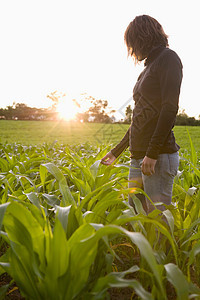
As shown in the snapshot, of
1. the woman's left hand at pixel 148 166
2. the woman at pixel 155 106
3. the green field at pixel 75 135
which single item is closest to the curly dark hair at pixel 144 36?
the woman at pixel 155 106

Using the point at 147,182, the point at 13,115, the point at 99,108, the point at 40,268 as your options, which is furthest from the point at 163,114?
the point at 99,108

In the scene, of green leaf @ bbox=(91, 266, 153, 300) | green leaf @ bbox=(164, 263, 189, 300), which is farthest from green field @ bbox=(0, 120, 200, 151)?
green leaf @ bbox=(164, 263, 189, 300)

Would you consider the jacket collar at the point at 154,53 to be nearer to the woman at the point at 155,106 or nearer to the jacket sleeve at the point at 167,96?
the woman at the point at 155,106

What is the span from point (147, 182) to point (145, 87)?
59cm

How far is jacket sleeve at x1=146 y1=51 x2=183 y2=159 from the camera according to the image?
1.50 meters

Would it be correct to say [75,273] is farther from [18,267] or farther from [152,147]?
[152,147]

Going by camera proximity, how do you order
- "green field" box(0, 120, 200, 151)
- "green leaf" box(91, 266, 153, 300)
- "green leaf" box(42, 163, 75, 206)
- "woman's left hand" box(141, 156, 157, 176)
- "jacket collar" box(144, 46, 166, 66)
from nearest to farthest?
1. "green leaf" box(91, 266, 153, 300)
2. "green leaf" box(42, 163, 75, 206)
3. "woman's left hand" box(141, 156, 157, 176)
4. "jacket collar" box(144, 46, 166, 66)
5. "green field" box(0, 120, 200, 151)

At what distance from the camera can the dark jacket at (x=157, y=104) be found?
1.51 metres

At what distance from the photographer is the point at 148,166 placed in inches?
62.6

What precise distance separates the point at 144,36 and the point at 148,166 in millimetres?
803

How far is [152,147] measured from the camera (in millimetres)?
1556

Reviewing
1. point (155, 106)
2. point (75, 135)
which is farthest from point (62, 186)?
point (75, 135)

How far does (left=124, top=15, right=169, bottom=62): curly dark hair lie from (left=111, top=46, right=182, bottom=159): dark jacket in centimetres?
A: 6

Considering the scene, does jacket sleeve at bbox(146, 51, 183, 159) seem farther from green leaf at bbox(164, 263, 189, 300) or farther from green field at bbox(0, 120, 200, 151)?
green field at bbox(0, 120, 200, 151)
